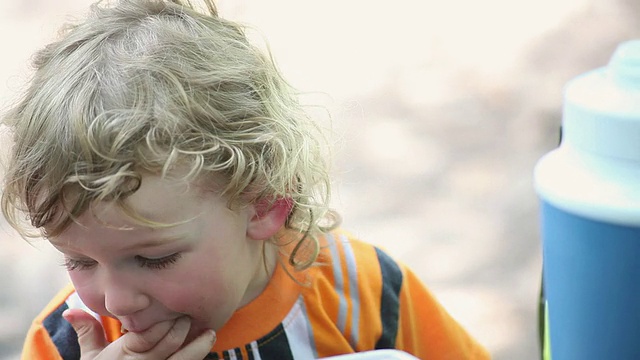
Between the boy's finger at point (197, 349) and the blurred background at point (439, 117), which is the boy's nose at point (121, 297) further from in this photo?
the blurred background at point (439, 117)

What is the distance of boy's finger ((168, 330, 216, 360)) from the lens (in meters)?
1.14

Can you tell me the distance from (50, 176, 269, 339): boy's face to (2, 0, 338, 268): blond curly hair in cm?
2

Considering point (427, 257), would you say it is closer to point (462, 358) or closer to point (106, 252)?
point (462, 358)

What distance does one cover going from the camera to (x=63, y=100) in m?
1.07

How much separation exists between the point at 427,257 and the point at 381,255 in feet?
2.87

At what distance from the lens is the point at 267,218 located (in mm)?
1191

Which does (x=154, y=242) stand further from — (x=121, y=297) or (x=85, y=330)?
(x=85, y=330)

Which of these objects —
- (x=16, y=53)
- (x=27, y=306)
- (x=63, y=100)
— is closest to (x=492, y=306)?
(x=27, y=306)

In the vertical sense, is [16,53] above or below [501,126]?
above

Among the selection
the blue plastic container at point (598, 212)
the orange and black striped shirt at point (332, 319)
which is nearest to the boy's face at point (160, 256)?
the orange and black striped shirt at point (332, 319)

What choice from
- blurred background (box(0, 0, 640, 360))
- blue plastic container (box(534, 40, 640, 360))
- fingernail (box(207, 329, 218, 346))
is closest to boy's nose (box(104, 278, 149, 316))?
fingernail (box(207, 329, 218, 346))

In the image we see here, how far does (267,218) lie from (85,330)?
26 cm

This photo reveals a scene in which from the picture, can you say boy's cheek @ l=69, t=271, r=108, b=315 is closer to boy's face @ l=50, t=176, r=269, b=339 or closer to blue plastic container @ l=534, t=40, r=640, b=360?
boy's face @ l=50, t=176, r=269, b=339

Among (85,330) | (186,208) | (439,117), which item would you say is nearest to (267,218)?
(186,208)
